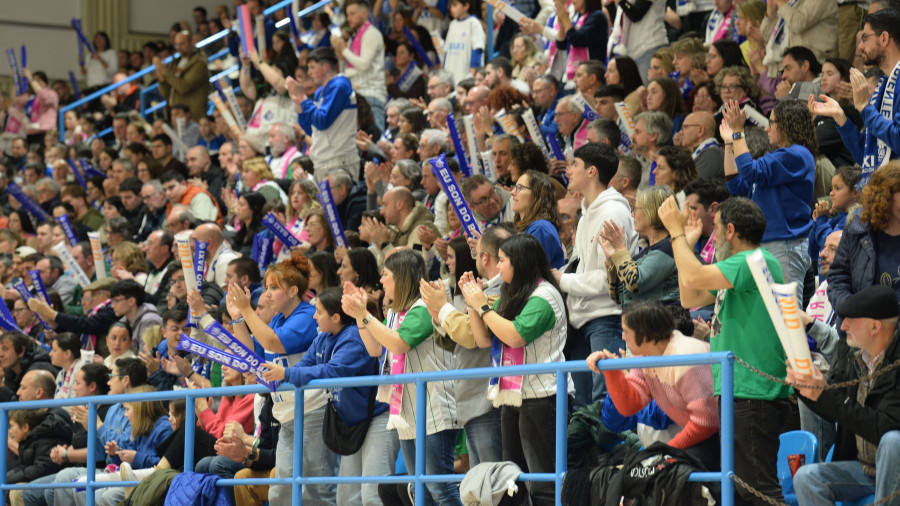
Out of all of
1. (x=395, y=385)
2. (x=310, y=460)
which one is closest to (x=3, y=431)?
(x=310, y=460)

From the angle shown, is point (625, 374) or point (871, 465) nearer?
point (871, 465)

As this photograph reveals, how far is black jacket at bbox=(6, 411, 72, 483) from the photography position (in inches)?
337

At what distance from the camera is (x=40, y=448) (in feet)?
28.4

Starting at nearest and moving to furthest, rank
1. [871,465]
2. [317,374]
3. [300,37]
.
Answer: [871,465] < [317,374] < [300,37]

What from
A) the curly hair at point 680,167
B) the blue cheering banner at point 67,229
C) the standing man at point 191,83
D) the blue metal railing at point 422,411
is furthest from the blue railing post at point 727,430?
the standing man at point 191,83

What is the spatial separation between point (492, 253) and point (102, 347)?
17.3 feet

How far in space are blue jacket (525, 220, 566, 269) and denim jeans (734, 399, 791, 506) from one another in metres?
1.99

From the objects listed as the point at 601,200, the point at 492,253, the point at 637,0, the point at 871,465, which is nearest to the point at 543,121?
the point at 637,0

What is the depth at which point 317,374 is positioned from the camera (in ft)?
20.3

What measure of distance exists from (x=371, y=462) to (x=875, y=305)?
2.73m

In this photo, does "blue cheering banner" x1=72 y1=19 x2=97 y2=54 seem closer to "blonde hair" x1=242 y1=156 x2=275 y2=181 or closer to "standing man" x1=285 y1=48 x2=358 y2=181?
"blonde hair" x1=242 y1=156 x2=275 y2=181

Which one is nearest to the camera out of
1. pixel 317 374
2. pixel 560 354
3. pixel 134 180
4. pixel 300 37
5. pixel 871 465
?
pixel 871 465

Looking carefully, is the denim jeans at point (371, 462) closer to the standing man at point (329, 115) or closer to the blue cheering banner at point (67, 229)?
the standing man at point (329, 115)

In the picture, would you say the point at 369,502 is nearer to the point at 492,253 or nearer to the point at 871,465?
the point at 492,253
